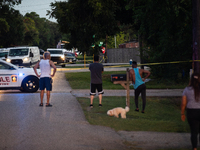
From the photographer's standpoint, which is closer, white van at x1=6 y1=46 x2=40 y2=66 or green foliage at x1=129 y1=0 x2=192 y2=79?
green foliage at x1=129 y1=0 x2=192 y2=79

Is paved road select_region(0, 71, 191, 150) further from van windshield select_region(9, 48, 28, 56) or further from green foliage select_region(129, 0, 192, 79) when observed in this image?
van windshield select_region(9, 48, 28, 56)

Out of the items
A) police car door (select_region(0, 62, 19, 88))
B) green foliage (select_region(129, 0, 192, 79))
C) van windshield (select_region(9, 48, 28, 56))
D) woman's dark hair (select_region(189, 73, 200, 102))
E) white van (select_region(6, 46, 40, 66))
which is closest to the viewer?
woman's dark hair (select_region(189, 73, 200, 102))

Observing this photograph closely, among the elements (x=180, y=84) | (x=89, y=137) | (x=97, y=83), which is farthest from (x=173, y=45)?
(x=89, y=137)

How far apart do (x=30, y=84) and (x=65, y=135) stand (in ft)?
28.5

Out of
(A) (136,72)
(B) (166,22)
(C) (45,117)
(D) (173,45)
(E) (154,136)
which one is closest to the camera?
(E) (154,136)

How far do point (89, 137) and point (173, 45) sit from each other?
511 inches

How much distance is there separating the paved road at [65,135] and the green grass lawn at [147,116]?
42 centimetres

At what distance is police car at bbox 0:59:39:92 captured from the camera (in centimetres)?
1579

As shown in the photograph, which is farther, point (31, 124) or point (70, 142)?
point (31, 124)

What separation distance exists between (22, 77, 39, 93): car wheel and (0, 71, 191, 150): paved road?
17.1ft

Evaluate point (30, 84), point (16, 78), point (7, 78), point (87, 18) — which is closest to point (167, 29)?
point (87, 18)

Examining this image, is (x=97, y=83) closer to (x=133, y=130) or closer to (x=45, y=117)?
(x=45, y=117)

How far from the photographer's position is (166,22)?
17.4m

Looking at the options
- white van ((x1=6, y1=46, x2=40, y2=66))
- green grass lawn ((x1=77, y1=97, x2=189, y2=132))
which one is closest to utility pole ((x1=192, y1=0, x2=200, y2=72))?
green grass lawn ((x1=77, y1=97, x2=189, y2=132))
